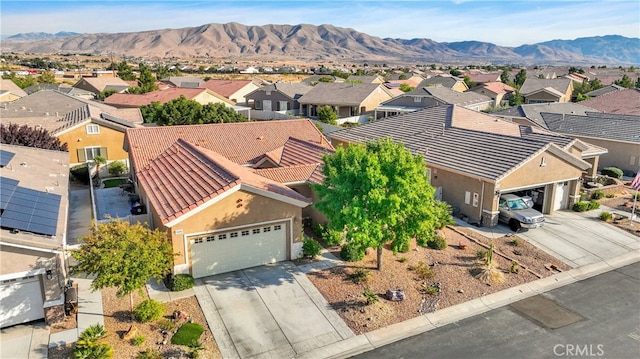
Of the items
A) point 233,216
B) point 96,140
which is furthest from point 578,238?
point 96,140

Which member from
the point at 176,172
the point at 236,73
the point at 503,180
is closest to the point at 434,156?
the point at 503,180

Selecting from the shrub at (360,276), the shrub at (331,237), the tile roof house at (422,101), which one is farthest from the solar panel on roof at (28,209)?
the tile roof house at (422,101)

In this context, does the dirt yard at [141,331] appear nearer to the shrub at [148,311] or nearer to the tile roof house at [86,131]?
the shrub at [148,311]

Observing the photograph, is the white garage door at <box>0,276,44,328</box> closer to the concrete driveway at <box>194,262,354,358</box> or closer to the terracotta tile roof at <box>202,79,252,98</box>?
the concrete driveway at <box>194,262,354,358</box>

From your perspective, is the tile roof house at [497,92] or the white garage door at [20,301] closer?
the white garage door at [20,301]

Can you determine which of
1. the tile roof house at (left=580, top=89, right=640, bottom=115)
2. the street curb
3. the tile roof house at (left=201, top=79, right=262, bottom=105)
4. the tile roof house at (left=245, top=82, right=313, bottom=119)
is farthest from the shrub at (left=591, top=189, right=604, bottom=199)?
the tile roof house at (left=201, top=79, right=262, bottom=105)

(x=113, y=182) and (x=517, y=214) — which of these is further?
(x=113, y=182)

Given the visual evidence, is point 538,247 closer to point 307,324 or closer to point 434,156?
point 434,156

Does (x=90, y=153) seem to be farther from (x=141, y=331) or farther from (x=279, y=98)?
(x=279, y=98)
